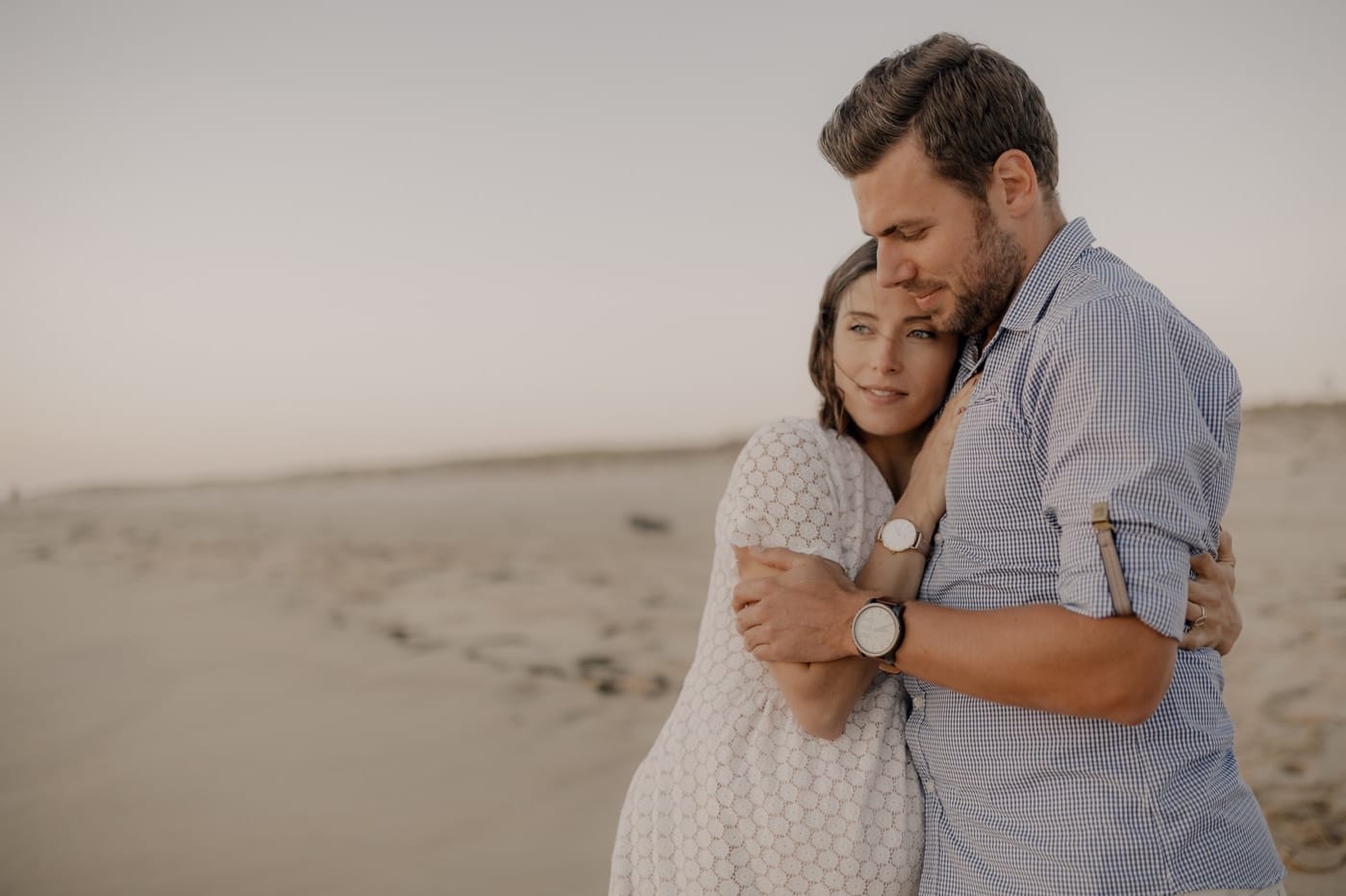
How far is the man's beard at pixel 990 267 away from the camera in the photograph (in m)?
2.14

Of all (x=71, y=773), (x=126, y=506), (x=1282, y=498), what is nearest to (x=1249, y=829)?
(x=71, y=773)

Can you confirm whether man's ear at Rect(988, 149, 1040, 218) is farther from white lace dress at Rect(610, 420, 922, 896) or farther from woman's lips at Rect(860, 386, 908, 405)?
white lace dress at Rect(610, 420, 922, 896)

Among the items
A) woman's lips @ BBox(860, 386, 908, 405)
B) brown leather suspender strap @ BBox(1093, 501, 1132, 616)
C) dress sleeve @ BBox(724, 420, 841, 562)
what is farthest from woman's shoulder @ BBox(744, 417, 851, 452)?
brown leather suspender strap @ BBox(1093, 501, 1132, 616)

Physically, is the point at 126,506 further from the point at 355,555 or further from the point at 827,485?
the point at 827,485

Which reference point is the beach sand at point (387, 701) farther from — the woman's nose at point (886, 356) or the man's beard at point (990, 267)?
the man's beard at point (990, 267)

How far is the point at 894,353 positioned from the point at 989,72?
0.66 meters

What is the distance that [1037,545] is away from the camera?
1.89 m

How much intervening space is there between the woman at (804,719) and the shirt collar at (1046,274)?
0.99ft

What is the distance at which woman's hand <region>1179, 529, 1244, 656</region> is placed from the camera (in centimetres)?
197

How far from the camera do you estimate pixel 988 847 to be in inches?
77.2

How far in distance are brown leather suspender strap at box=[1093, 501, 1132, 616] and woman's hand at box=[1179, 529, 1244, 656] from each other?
1.36 ft

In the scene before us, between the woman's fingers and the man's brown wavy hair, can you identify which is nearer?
the man's brown wavy hair

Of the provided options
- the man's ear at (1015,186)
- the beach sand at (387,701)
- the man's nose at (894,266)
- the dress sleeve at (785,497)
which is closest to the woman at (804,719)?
the dress sleeve at (785,497)

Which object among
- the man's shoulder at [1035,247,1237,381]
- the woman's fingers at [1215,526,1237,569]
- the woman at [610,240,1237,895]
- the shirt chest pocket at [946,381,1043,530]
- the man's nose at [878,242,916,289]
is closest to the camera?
the man's shoulder at [1035,247,1237,381]
